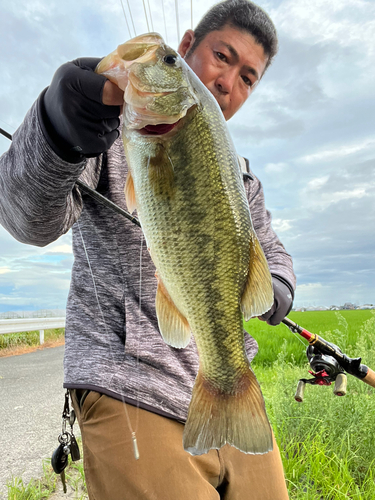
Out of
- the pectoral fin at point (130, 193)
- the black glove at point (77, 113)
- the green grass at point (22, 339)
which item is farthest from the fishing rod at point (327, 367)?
the green grass at point (22, 339)

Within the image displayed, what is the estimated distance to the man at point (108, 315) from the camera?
155 centimetres

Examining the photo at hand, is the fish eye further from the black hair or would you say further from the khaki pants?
the khaki pants

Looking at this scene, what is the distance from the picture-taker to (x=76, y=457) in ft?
7.58

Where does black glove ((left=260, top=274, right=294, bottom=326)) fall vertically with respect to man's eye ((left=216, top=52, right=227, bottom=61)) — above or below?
below

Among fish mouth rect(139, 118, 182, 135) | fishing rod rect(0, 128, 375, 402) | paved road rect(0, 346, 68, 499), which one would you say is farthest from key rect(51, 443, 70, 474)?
fish mouth rect(139, 118, 182, 135)

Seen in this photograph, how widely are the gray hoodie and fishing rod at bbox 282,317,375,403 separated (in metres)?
1.09

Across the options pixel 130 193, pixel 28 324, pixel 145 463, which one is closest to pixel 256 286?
pixel 130 193

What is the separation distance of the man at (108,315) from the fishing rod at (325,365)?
91 cm

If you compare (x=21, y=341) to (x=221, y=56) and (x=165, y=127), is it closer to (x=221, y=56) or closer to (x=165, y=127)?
(x=221, y=56)

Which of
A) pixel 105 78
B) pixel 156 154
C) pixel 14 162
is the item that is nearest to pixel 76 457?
pixel 14 162

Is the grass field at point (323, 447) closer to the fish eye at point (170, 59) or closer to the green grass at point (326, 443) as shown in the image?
the green grass at point (326, 443)

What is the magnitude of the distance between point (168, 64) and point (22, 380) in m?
6.82

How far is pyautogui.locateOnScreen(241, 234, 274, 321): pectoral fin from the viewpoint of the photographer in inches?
62.1

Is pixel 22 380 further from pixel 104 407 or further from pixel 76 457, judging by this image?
pixel 104 407
